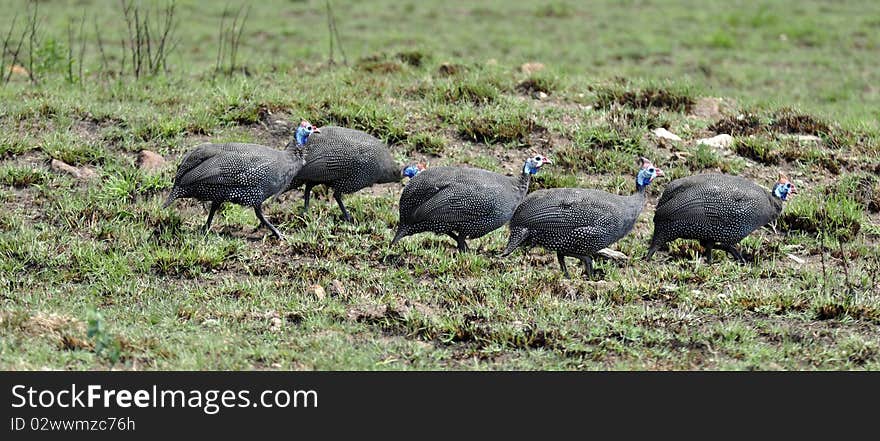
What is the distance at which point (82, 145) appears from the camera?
8.11m

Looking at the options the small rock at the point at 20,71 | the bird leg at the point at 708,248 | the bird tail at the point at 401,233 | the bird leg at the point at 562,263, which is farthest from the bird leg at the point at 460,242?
the small rock at the point at 20,71

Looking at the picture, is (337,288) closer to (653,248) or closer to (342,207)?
(342,207)

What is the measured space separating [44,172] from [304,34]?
722 cm

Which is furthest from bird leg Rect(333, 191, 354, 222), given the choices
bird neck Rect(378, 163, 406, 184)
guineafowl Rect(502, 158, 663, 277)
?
guineafowl Rect(502, 158, 663, 277)

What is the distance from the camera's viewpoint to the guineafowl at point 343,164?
7.38 m

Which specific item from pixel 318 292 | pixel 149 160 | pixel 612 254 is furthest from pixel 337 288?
pixel 149 160

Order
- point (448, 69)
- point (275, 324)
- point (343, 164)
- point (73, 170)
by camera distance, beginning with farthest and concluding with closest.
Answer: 1. point (448, 69)
2. point (73, 170)
3. point (343, 164)
4. point (275, 324)

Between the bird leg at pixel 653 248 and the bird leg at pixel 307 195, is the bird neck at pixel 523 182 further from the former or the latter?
the bird leg at pixel 307 195

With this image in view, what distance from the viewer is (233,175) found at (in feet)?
22.4

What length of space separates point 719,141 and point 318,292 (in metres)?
3.91

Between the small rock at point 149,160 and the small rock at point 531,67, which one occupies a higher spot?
the small rock at point 531,67

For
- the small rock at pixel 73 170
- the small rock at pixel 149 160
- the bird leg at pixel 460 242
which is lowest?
the small rock at pixel 73 170

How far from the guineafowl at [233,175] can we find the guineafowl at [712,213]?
230 centimetres
